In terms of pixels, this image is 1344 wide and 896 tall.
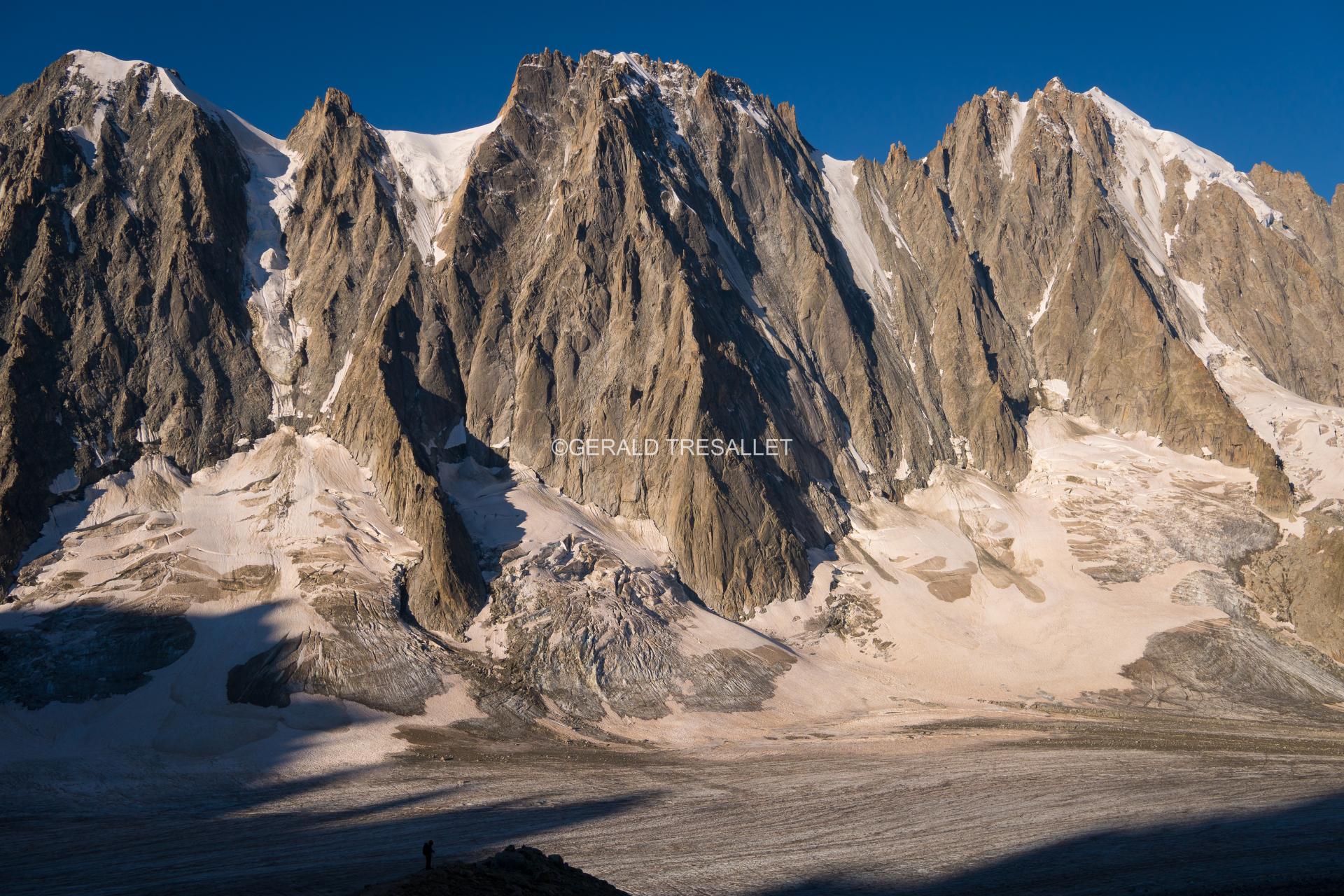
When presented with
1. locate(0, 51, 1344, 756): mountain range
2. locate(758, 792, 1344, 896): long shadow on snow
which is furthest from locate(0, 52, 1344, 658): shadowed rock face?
locate(758, 792, 1344, 896): long shadow on snow

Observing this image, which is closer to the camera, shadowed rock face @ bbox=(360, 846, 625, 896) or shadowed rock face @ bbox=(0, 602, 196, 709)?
shadowed rock face @ bbox=(360, 846, 625, 896)

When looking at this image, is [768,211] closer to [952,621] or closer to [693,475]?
[693,475]

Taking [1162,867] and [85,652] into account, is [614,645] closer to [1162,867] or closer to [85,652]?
[85,652]

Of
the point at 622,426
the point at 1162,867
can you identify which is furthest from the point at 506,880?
the point at 622,426

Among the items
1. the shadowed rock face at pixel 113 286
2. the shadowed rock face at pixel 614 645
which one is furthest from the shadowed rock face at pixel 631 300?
the shadowed rock face at pixel 614 645

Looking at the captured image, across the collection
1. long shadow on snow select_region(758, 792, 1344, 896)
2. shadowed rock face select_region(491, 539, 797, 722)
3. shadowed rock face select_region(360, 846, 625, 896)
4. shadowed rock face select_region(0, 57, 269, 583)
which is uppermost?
shadowed rock face select_region(0, 57, 269, 583)

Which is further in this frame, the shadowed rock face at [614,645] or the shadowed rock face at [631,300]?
the shadowed rock face at [631,300]

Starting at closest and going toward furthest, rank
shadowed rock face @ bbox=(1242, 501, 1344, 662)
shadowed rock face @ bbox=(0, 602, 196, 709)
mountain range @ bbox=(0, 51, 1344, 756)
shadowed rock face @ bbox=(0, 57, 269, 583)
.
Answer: shadowed rock face @ bbox=(0, 602, 196, 709)
mountain range @ bbox=(0, 51, 1344, 756)
shadowed rock face @ bbox=(0, 57, 269, 583)
shadowed rock face @ bbox=(1242, 501, 1344, 662)

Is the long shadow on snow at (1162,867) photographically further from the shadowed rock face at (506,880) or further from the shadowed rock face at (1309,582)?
the shadowed rock face at (1309,582)

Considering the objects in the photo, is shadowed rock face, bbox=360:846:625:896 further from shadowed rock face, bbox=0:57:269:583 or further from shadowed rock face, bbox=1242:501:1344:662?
shadowed rock face, bbox=1242:501:1344:662

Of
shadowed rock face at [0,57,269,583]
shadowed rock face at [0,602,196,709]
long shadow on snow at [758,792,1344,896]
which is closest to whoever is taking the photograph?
long shadow on snow at [758,792,1344,896]

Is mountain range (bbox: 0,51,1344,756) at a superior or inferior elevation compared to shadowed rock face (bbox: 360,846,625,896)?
superior
